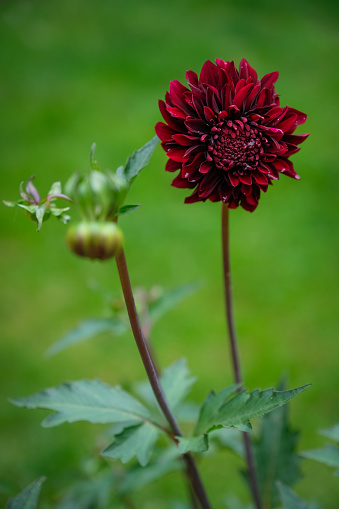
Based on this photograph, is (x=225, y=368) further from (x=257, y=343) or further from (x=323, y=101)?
(x=323, y=101)

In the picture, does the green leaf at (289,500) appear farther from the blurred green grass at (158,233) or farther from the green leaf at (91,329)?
the blurred green grass at (158,233)

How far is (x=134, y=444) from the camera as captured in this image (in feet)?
2.35

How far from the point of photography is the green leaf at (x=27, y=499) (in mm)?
655

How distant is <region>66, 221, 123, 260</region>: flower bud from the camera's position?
54cm

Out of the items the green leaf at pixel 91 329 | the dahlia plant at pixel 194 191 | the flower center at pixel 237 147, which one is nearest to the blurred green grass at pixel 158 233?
the green leaf at pixel 91 329

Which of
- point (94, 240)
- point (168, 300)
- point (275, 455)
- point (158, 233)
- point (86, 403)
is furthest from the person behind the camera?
point (158, 233)

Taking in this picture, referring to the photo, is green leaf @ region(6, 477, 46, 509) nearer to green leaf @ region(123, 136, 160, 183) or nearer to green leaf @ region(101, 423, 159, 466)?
green leaf @ region(101, 423, 159, 466)

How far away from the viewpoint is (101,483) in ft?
3.49

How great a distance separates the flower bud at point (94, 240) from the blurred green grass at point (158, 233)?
0.68 meters

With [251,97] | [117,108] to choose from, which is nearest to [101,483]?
[251,97]

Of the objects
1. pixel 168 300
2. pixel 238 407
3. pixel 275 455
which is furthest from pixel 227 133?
pixel 275 455

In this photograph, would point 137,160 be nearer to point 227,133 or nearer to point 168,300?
point 227,133

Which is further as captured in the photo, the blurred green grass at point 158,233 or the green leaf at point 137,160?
the blurred green grass at point 158,233

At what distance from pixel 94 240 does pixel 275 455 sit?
621 millimetres
